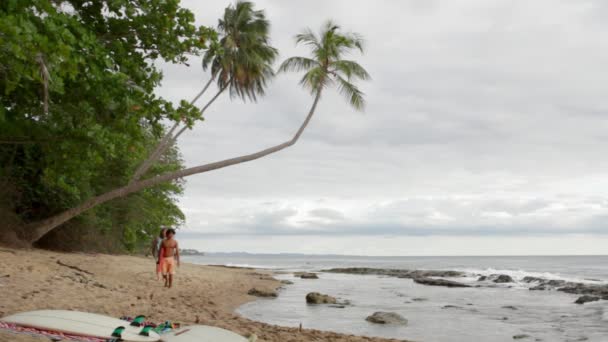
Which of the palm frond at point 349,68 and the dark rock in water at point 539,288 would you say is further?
the dark rock in water at point 539,288

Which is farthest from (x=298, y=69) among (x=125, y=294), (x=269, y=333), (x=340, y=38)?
(x=269, y=333)

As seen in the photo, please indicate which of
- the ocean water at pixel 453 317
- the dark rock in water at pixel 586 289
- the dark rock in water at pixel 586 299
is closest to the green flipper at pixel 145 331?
the ocean water at pixel 453 317

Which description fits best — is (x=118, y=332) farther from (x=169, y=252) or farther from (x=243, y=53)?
(x=243, y=53)

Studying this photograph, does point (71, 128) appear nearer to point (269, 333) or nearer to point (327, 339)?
point (269, 333)

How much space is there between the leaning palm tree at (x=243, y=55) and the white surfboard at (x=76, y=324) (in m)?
16.7

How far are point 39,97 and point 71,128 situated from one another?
208 centimetres

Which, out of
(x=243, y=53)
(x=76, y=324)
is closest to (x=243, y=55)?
(x=243, y=53)

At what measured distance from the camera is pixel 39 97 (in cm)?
1341

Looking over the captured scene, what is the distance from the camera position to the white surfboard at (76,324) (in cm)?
535

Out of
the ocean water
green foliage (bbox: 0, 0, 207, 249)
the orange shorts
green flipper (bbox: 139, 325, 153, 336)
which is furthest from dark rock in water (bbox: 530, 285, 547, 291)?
green flipper (bbox: 139, 325, 153, 336)

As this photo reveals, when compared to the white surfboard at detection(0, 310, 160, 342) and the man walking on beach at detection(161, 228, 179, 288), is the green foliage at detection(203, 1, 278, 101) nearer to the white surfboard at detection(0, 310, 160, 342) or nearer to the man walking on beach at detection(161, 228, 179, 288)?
the man walking on beach at detection(161, 228, 179, 288)

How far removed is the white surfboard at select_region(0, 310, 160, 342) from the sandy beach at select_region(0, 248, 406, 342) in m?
1.14

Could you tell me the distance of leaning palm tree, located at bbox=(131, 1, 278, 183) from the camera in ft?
73.0

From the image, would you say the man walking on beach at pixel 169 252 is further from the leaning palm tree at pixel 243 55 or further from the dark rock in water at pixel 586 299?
the dark rock in water at pixel 586 299
